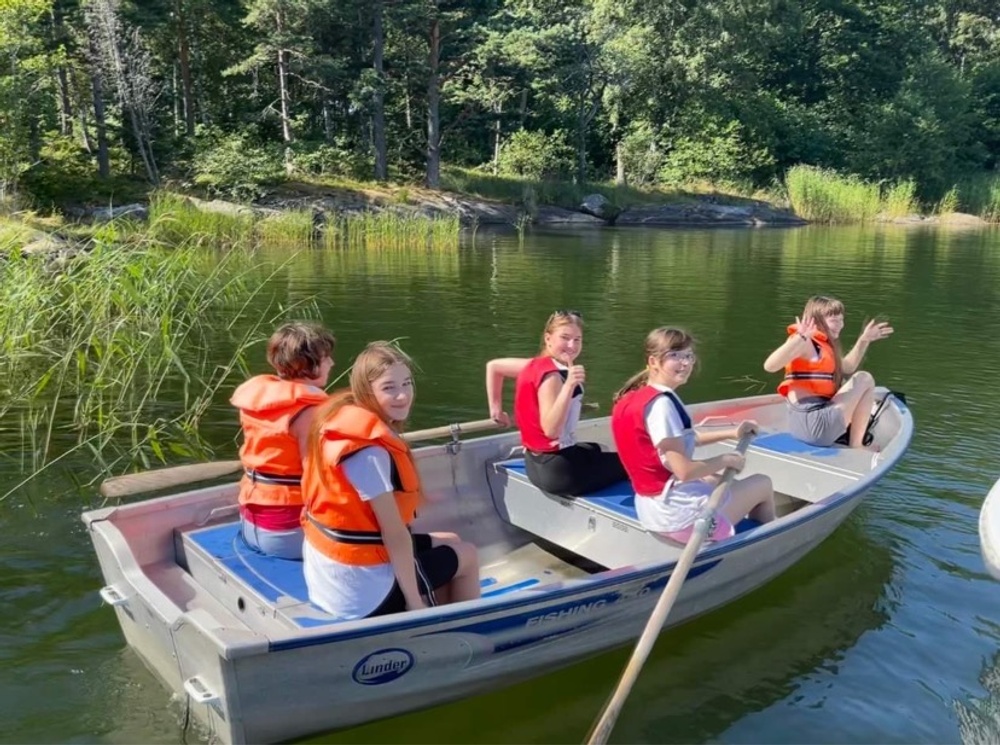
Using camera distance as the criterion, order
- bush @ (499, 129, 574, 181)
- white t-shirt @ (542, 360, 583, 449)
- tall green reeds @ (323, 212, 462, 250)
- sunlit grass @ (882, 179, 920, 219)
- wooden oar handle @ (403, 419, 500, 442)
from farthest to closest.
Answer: sunlit grass @ (882, 179, 920, 219) < bush @ (499, 129, 574, 181) < tall green reeds @ (323, 212, 462, 250) < wooden oar handle @ (403, 419, 500, 442) < white t-shirt @ (542, 360, 583, 449)

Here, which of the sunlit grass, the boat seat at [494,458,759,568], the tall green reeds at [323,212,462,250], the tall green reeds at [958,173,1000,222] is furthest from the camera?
the tall green reeds at [958,173,1000,222]

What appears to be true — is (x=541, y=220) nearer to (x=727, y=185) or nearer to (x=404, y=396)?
(x=727, y=185)

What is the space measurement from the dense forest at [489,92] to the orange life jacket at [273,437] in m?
17.9

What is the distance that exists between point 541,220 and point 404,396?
89.4ft

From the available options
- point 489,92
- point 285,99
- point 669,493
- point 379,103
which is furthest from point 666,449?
point 489,92

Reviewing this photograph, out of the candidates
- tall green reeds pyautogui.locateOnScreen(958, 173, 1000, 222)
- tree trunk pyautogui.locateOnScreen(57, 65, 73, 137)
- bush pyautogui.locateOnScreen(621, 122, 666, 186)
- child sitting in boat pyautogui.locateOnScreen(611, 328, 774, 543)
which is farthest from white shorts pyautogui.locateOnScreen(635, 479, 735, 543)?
tall green reeds pyautogui.locateOnScreen(958, 173, 1000, 222)

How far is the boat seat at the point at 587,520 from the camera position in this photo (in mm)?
4559

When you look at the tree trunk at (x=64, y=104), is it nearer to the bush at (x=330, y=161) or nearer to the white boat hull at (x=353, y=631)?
the bush at (x=330, y=161)

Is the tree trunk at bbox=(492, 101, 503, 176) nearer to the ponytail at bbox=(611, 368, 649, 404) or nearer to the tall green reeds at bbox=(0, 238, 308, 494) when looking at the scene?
the tall green reeds at bbox=(0, 238, 308, 494)

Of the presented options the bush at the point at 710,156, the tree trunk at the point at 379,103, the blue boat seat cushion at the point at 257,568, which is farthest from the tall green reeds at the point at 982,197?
the blue boat seat cushion at the point at 257,568

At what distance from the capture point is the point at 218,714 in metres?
3.18

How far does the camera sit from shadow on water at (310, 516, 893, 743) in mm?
3771

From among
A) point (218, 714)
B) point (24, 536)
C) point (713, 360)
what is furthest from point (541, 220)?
point (218, 714)

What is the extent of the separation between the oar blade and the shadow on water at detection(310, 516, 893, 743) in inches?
67.8
